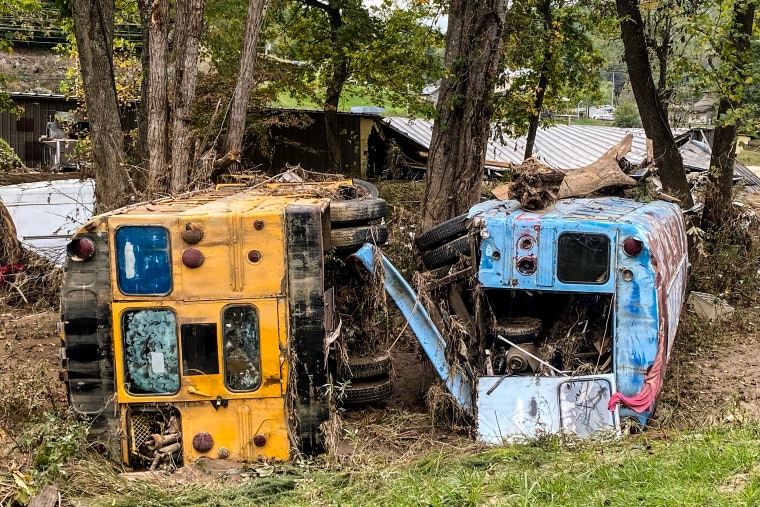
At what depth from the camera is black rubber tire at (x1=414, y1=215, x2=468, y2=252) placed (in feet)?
25.1

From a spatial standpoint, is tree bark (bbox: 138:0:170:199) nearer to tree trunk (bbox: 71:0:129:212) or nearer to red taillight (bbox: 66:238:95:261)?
tree trunk (bbox: 71:0:129:212)

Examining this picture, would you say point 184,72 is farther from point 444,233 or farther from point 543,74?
point 543,74

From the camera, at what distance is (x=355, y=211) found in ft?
22.9

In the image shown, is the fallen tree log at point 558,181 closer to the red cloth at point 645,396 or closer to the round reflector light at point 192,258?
the red cloth at point 645,396

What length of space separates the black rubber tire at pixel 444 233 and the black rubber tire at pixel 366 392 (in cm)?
145

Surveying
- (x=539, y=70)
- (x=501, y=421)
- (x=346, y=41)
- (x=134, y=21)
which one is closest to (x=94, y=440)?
(x=501, y=421)

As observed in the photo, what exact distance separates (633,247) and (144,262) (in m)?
3.82

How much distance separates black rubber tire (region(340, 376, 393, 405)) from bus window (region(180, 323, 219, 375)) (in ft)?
5.00

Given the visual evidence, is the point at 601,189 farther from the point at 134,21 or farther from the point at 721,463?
the point at 134,21

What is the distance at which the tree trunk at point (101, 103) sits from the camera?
1098 cm

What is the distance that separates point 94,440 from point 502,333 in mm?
3445

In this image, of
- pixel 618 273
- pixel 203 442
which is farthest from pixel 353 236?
pixel 618 273

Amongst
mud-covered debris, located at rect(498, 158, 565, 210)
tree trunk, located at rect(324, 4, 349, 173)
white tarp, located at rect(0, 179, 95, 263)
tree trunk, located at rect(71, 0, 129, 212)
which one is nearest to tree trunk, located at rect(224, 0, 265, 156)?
tree trunk, located at rect(71, 0, 129, 212)

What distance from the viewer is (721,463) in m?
→ 4.75
